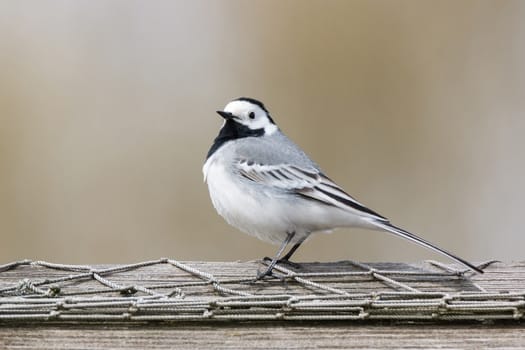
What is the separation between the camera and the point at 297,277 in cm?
297

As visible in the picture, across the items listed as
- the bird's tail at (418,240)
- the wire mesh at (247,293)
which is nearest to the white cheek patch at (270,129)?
the bird's tail at (418,240)

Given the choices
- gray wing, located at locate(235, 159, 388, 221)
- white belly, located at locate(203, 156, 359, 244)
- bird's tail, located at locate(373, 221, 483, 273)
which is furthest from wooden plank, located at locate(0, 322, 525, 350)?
white belly, located at locate(203, 156, 359, 244)

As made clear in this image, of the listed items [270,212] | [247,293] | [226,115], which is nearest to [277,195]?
[270,212]

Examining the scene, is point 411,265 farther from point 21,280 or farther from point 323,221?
point 21,280

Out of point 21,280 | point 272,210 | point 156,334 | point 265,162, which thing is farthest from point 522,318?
point 265,162

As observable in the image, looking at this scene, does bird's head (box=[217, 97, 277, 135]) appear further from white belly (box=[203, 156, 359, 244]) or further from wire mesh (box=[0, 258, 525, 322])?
wire mesh (box=[0, 258, 525, 322])

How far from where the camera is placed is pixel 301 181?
169 inches

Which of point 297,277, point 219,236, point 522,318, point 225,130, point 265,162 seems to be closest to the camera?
point 522,318

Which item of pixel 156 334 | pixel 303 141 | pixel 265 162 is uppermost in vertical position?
pixel 303 141

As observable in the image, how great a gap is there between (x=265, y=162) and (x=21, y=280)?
69.7 inches

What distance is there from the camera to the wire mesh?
2.54 meters

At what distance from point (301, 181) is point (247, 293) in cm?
151

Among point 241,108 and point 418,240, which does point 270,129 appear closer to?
point 241,108

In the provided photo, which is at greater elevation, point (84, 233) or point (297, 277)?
point (84, 233)
